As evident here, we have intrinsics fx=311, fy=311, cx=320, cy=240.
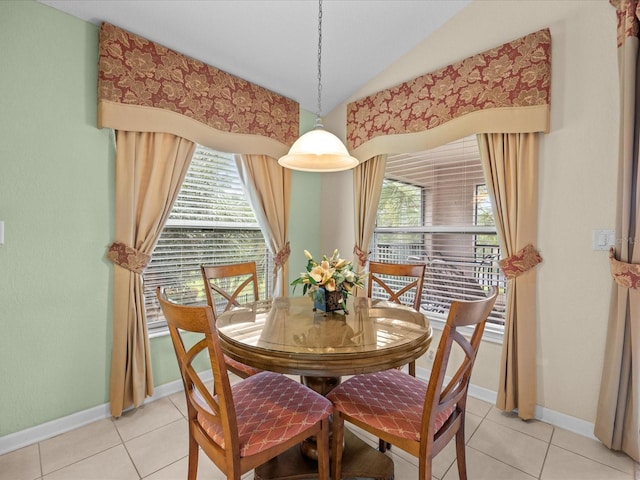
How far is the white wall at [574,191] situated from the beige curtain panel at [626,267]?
11 centimetres

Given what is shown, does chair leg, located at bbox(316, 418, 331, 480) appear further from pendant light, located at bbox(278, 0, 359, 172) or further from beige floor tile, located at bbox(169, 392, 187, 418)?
pendant light, located at bbox(278, 0, 359, 172)

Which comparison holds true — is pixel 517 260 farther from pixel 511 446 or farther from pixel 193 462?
pixel 193 462

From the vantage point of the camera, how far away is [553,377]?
210 centimetres

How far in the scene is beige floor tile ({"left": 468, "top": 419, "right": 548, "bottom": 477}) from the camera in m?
1.73

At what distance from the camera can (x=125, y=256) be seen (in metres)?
2.13

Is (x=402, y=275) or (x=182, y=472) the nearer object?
(x=182, y=472)

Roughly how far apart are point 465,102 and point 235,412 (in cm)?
256

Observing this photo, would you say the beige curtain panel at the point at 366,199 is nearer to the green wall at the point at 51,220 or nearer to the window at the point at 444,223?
the window at the point at 444,223

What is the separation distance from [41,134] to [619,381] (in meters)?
3.70

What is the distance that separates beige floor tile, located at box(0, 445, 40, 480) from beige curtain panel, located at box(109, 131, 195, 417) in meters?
0.41

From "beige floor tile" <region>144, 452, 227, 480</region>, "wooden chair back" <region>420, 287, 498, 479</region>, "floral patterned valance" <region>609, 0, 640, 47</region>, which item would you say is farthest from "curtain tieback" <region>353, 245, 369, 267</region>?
"floral patterned valance" <region>609, 0, 640, 47</region>

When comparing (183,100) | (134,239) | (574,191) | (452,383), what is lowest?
(452,383)

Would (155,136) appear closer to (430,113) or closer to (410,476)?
(430,113)

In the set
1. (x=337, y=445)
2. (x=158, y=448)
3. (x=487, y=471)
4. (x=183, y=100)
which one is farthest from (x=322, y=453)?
(x=183, y=100)
